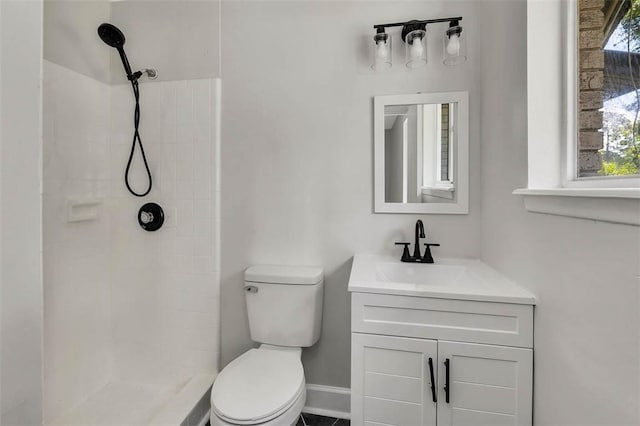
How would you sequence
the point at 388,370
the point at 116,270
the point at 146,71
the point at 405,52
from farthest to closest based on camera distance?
the point at 116,270
the point at 146,71
the point at 405,52
the point at 388,370

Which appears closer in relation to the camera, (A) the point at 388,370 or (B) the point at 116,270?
(A) the point at 388,370

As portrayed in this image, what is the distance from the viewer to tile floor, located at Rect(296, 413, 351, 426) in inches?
60.1

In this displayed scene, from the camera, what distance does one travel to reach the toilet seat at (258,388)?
3.44 ft

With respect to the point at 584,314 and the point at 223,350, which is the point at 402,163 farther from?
the point at 223,350

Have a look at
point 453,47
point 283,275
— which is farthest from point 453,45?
point 283,275

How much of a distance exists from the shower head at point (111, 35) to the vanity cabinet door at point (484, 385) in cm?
212

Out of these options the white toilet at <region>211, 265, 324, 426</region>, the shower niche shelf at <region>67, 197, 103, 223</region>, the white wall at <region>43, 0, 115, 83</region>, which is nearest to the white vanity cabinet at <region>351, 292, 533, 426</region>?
the white toilet at <region>211, 265, 324, 426</region>

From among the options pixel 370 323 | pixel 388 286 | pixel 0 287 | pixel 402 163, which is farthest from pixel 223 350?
pixel 0 287

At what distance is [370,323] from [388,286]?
0.52ft

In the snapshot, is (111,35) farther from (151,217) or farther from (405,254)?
(405,254)

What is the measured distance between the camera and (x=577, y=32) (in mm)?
960

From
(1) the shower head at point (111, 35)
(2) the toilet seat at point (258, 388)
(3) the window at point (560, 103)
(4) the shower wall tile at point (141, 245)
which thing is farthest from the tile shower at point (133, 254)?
(3) the window at point (560, 103)

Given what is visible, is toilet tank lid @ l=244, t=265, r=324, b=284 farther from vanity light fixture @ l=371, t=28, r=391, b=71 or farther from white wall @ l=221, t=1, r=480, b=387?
vanity light fixture @ l=371, t=28, r=391, b=71

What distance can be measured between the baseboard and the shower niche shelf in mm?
1520
